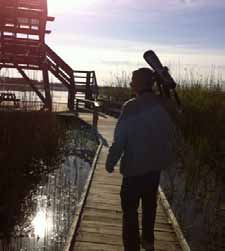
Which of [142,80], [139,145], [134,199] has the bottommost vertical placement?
[134,199]

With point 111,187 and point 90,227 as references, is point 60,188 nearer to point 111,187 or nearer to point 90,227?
point 111,187

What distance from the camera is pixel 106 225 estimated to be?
235 inches

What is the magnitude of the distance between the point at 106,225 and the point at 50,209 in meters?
1.55

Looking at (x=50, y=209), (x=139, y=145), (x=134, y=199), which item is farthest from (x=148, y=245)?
(x=50, y=209)

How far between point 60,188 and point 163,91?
14.8 feet

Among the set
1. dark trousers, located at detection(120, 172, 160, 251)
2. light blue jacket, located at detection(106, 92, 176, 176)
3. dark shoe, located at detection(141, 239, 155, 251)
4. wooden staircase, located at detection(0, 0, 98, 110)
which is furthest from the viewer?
wooden staircase, located at detection(0, 0, 98, 110)

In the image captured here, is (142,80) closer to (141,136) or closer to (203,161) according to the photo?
(141,136)

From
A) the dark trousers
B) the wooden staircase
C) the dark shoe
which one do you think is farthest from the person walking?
the wooden staircase

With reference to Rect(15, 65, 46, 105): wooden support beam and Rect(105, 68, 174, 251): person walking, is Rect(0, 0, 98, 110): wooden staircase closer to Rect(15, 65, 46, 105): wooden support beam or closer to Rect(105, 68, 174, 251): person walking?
Rect(15, 65, 46, 105): wooden support beam

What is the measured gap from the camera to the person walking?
13.9 ft

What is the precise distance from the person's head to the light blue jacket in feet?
0.20

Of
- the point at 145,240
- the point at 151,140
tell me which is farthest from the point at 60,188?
the point at 151,140

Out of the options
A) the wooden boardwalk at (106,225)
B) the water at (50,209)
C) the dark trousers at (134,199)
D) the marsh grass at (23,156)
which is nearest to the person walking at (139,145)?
the dark trousers at (134,199)

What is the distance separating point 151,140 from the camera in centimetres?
432
